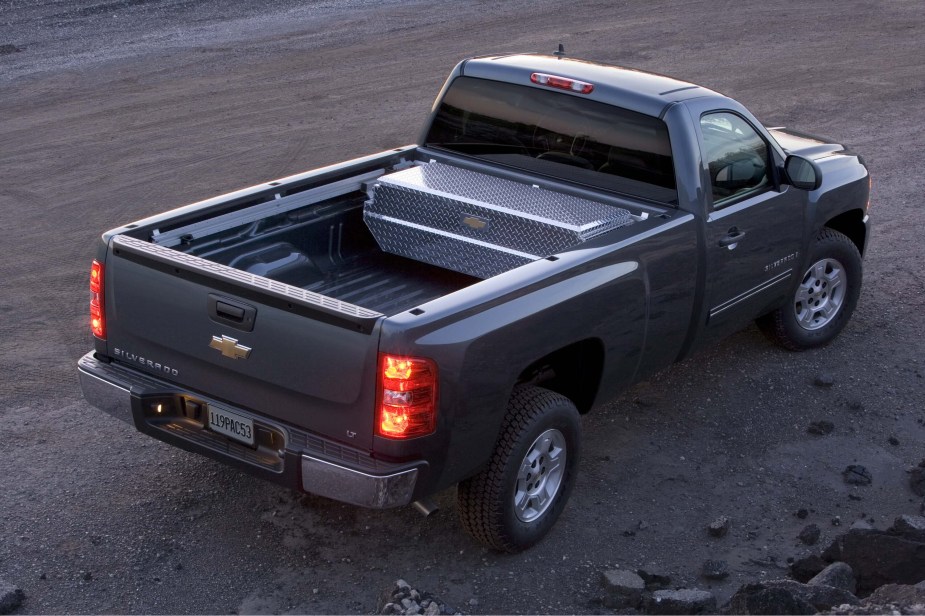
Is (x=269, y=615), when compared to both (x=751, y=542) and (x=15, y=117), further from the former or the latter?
(x=15, y=117)

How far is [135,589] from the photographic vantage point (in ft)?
16.9

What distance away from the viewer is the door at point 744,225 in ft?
20.8

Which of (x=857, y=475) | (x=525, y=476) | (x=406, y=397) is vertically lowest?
(x=857, y=475)

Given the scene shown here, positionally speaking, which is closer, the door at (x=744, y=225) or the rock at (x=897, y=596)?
the rock at (x=897, y=596)

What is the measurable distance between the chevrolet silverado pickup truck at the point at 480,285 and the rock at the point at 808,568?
1.13m

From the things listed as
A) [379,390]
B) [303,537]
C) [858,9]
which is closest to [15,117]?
[303,537]

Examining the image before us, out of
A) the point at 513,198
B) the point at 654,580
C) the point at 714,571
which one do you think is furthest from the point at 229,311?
the point at 714,571

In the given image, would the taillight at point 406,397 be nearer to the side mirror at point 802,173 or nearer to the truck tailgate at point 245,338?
the truck tailgate at point 245,338

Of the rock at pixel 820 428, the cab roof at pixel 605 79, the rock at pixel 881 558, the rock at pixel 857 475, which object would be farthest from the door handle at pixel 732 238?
the rock at pixel 881 558

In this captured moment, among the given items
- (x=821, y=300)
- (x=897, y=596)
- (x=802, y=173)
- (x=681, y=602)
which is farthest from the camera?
(x=821, y=300)

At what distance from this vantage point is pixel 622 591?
514 cm

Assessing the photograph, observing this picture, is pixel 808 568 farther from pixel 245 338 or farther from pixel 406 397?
pixel 245 338

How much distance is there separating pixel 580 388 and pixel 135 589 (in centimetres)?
230

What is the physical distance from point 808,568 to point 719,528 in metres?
0.54
